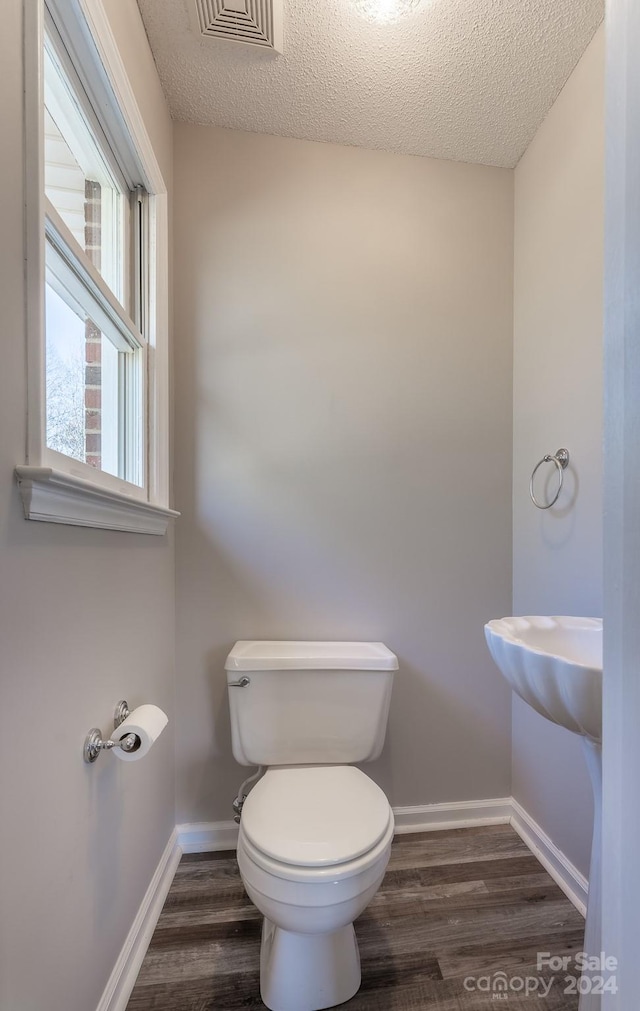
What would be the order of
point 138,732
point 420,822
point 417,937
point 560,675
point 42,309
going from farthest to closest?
point 420,822 < point 417,937 < point 138,732 < point 560,675 < point 42,309

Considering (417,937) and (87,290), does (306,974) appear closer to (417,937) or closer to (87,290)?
(417,937)

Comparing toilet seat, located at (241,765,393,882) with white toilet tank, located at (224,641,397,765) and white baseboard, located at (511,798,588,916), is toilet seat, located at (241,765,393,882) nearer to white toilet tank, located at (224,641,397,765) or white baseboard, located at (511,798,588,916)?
white toilet tank, located at (224,641,397,765)

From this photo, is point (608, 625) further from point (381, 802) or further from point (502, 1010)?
point (502, 1010)

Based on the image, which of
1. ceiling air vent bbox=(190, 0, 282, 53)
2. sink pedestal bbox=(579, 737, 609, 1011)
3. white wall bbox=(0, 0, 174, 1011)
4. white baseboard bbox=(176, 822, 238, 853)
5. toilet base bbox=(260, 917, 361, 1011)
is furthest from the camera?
white baseboard bbox=(176, 822, 238, 853)

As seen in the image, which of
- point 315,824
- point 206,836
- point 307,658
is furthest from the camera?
point 206,836

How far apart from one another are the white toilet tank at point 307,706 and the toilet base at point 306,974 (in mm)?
406

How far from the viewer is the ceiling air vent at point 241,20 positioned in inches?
45.9

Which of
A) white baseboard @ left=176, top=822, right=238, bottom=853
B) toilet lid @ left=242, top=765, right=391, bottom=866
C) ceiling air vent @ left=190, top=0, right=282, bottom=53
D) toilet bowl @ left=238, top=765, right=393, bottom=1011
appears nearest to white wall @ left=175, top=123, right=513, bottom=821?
white baseboard @ left=176, top=822, right=238, bottom=853

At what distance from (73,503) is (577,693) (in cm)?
96

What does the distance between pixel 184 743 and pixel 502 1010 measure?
3.55 feet

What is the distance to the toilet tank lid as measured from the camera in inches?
51.9

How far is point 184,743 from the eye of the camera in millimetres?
1505

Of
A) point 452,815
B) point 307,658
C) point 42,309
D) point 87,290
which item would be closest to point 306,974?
point 307,658

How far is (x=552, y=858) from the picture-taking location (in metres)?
1.38
